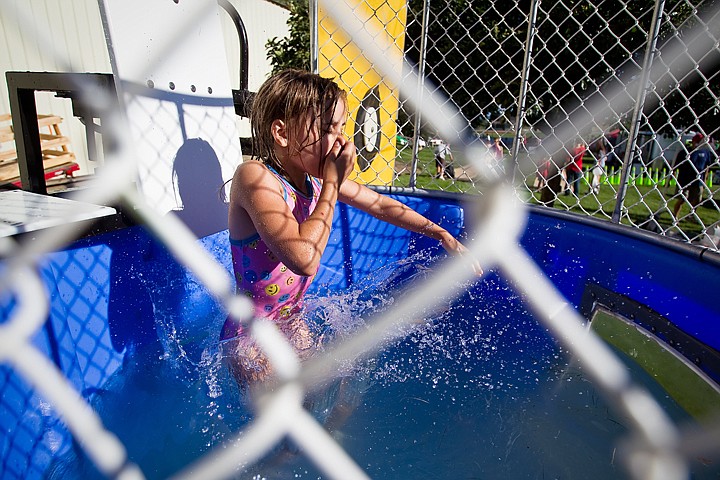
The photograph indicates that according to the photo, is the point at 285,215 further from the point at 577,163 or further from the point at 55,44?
the point at 55,44

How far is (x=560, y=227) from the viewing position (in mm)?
1448

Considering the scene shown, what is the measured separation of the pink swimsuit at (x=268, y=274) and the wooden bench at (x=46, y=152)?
9.14ft

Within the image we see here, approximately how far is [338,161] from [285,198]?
15 centimetres

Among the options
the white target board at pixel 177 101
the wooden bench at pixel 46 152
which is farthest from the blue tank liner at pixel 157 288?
the wooden bench at pixel 46 152

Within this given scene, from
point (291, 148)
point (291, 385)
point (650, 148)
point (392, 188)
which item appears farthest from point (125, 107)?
point (650, 148)

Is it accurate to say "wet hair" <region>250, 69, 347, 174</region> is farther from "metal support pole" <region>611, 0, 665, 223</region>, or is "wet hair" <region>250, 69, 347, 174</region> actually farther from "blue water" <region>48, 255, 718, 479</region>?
"metal support pole" <region>611, 0, 665, 223</region>

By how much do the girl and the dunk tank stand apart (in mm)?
58

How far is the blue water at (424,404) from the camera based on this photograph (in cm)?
107

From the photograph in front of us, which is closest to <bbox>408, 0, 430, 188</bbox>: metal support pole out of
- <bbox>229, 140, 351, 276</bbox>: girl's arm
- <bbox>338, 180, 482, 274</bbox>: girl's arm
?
<bbox>338, 180, 482, 274</bbox>: girl's arm

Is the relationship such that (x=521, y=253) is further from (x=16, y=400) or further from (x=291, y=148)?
(x=16, y=400)

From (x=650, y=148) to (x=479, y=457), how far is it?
732 cm

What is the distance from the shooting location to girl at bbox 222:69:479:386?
947 mm

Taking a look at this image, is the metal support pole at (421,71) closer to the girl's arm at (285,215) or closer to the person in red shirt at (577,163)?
the person in red shirt at (577,163)

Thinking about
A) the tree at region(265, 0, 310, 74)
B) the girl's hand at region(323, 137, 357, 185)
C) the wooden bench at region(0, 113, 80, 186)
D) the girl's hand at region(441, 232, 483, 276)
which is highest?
the tree at region(265, 0, 310, 74)
